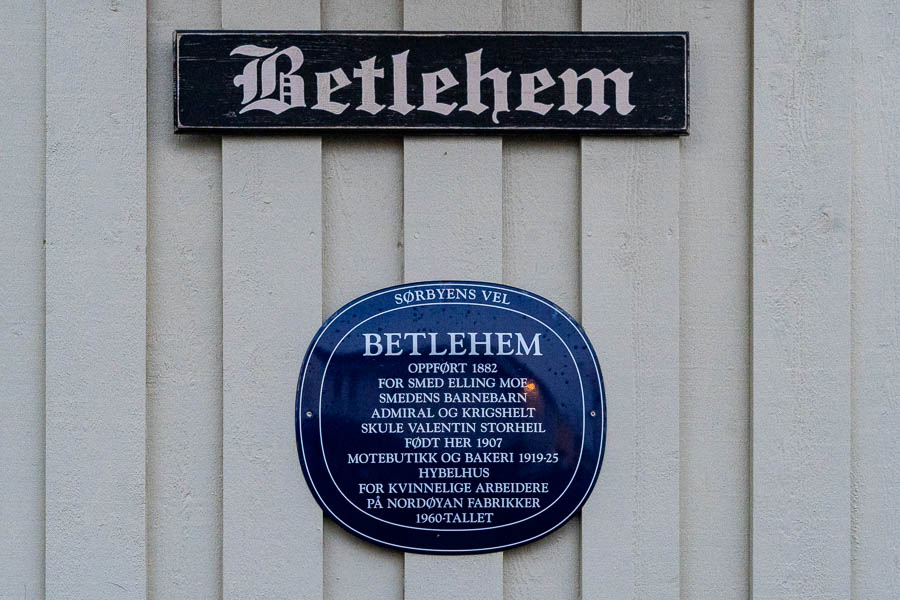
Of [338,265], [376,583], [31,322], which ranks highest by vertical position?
[338,265]

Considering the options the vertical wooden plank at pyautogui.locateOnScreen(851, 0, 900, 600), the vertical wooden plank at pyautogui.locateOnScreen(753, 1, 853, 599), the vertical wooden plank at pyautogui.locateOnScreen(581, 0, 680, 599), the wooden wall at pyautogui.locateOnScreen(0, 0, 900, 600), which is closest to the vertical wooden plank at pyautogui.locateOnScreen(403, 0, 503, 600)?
the wooden wall at pyautogui.locateOnScreen(0, 0, 900, 600)

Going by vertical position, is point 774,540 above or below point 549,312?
below

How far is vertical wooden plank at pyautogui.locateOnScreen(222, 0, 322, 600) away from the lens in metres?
1.88

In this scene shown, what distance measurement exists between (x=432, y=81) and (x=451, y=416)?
786 millimetres

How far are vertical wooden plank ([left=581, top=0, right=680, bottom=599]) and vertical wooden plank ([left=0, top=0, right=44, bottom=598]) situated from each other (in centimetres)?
128

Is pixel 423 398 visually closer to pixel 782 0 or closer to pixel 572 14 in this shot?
pixel 572 14

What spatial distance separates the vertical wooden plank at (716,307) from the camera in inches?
76.2

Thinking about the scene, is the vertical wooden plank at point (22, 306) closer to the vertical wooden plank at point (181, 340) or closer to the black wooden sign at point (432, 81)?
the vertical wooden plank at point (181, 340)

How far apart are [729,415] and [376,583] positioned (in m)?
0.92

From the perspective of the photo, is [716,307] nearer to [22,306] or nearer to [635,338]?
[635,338]

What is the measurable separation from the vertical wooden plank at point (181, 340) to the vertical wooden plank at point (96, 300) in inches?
1.3

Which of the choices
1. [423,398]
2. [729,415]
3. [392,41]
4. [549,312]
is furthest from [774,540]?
[392,41]

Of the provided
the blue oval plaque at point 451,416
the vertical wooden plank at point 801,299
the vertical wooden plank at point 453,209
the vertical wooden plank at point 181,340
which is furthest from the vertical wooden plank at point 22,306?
the vertical wooden plank at point 801,299

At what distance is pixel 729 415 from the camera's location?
194 cm
